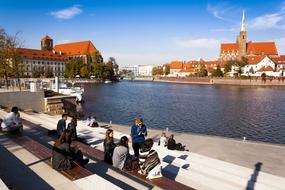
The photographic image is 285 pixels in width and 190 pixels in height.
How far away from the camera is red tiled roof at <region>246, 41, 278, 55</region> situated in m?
150

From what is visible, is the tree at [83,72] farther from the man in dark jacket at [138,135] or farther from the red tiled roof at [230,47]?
the man in dark jacket at [138,135]

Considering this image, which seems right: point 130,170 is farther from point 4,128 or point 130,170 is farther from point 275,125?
point 275,125

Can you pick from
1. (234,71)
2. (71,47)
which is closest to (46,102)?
(234,71)

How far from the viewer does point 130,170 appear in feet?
25.5

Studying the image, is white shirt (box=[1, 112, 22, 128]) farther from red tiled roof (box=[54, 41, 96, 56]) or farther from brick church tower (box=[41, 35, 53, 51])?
brick church tower (box=[41, 35, 53, 51])

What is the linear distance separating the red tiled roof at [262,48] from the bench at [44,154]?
158 meters

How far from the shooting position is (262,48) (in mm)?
Result: 151375

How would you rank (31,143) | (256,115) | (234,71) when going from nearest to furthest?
(31,143)
(256,115)
(234,71)

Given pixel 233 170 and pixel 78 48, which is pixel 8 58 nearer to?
pixel 233 170

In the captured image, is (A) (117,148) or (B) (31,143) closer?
(A) (117,148)

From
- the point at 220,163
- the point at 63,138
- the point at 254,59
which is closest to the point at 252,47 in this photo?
the point at 254,59

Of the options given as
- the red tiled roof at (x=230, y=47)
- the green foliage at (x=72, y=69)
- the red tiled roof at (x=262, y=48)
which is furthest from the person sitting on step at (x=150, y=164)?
the red tiled roof at (x=230, y=47)

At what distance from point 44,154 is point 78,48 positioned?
158 m

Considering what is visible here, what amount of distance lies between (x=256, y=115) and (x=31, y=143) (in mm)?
33419
